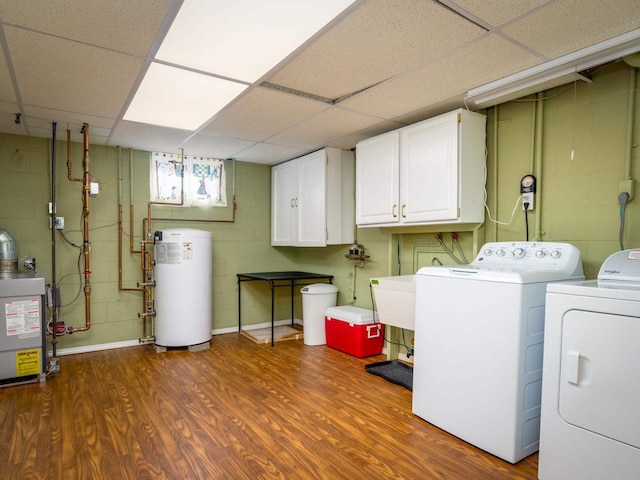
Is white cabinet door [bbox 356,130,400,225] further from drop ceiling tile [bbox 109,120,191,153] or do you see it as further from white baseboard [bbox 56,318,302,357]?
white baseboard [bbox 56,318,302,357]

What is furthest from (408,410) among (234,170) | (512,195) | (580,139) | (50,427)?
(234,170)

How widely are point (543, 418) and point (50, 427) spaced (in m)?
2.81

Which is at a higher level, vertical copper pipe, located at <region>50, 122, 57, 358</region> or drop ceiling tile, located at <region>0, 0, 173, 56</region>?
drop ceiling tile, located at <region>0, 0, 173, 56</region>

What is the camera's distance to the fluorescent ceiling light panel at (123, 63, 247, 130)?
2426mm

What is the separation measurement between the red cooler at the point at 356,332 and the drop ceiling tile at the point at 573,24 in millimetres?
2588

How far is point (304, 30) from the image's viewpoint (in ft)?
6.09

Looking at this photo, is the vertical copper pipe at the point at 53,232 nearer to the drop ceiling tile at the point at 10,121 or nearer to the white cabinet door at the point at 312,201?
the drop ceiling tile at the point at 10,121

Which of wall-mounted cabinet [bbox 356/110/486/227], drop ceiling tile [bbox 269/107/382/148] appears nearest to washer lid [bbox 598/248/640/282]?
wall-mounted cabinet [bbox 356/110/486/227]

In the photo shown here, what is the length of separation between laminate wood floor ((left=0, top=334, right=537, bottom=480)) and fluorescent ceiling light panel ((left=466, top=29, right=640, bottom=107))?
219 cm

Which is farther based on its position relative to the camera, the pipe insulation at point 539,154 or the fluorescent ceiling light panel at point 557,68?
the pipe insulation at point 539,154

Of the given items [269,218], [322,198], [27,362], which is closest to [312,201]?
[322,198]

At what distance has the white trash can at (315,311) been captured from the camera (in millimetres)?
4062

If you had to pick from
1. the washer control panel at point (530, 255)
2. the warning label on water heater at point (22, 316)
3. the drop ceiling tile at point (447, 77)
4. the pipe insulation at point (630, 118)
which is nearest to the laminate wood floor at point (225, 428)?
the warning label on water heater at point (22, 316)

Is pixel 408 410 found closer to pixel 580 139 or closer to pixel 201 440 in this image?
pixel 201 440
